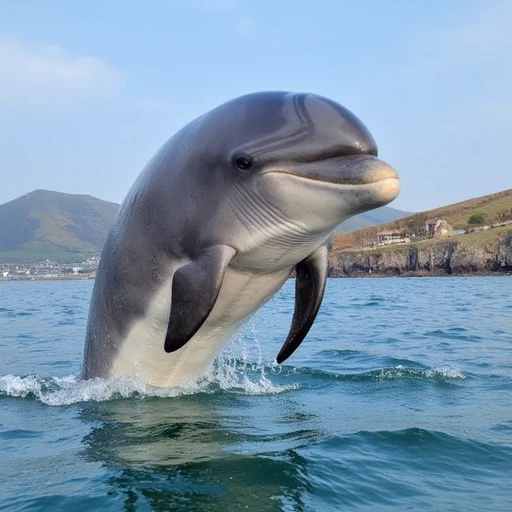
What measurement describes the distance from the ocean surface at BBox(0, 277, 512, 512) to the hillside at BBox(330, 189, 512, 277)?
315 feet

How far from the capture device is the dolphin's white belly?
698 cm

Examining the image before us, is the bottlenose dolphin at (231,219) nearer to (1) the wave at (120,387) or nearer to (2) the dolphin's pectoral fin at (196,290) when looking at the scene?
(2) the dolphin's pectoral fin at (196,290)

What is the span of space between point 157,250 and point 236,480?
102 inches

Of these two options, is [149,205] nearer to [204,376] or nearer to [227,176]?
[227,176]

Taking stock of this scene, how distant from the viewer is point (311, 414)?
7531 mm

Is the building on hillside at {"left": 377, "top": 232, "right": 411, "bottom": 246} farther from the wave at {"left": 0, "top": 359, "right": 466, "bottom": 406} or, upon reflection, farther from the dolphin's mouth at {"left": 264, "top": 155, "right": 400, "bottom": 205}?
the dolphin's mouth at {"left": 264, "top": 155, "right": 400, "bottom": 205}

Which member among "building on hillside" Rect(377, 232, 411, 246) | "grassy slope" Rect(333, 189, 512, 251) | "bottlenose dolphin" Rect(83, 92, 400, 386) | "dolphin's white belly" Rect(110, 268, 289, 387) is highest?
"grassy slope" Rect(333, 189, 512, 251)

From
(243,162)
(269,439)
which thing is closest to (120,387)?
(269,439)

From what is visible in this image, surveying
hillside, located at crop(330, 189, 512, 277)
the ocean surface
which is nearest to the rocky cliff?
hillside, located at crop(330, 189, 512, 277)

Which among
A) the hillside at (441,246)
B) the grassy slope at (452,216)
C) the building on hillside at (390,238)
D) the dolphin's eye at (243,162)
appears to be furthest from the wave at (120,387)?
the building on hillside at (390,238)

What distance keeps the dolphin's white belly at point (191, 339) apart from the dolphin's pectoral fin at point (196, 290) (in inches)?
26.2

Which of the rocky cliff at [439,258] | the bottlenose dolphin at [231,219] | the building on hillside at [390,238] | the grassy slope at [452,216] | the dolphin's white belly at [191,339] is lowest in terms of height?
the dolphin's white belly at [191,339]

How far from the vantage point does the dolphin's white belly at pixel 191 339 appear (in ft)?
22.9

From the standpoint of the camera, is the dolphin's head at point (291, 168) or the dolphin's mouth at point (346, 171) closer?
the dolphin's mouth at point (346, 171)
